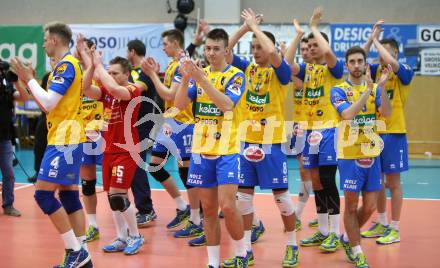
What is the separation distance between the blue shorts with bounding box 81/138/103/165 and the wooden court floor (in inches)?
35.4

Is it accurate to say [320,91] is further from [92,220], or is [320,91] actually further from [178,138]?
[92,220]

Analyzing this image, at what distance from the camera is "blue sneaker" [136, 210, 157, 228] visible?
7948mm

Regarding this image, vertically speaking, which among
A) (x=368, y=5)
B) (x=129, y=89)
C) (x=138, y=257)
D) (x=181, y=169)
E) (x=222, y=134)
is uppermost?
(x=368, y=5)

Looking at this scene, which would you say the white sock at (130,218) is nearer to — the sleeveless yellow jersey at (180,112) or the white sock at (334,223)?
the sleeveless yellow jersey at (180,112)

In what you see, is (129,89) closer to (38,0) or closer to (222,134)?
(222,134)

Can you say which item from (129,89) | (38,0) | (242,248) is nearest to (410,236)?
(242,248)

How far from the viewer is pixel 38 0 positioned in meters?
18.2

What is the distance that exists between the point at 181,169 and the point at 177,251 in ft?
4.12

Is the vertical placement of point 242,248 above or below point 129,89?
below

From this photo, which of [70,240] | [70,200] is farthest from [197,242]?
[70,240]

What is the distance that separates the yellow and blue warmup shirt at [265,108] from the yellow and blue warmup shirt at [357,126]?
581 millimetres

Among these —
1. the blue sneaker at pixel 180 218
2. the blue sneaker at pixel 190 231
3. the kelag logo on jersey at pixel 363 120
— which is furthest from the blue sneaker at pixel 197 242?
the kelag logo on jersey at pixel 363 120

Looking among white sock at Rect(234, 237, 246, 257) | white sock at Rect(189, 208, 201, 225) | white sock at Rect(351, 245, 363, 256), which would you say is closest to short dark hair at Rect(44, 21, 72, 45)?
white sock at Rect(234, 237, 246, 257)

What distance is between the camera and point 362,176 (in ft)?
19.3
